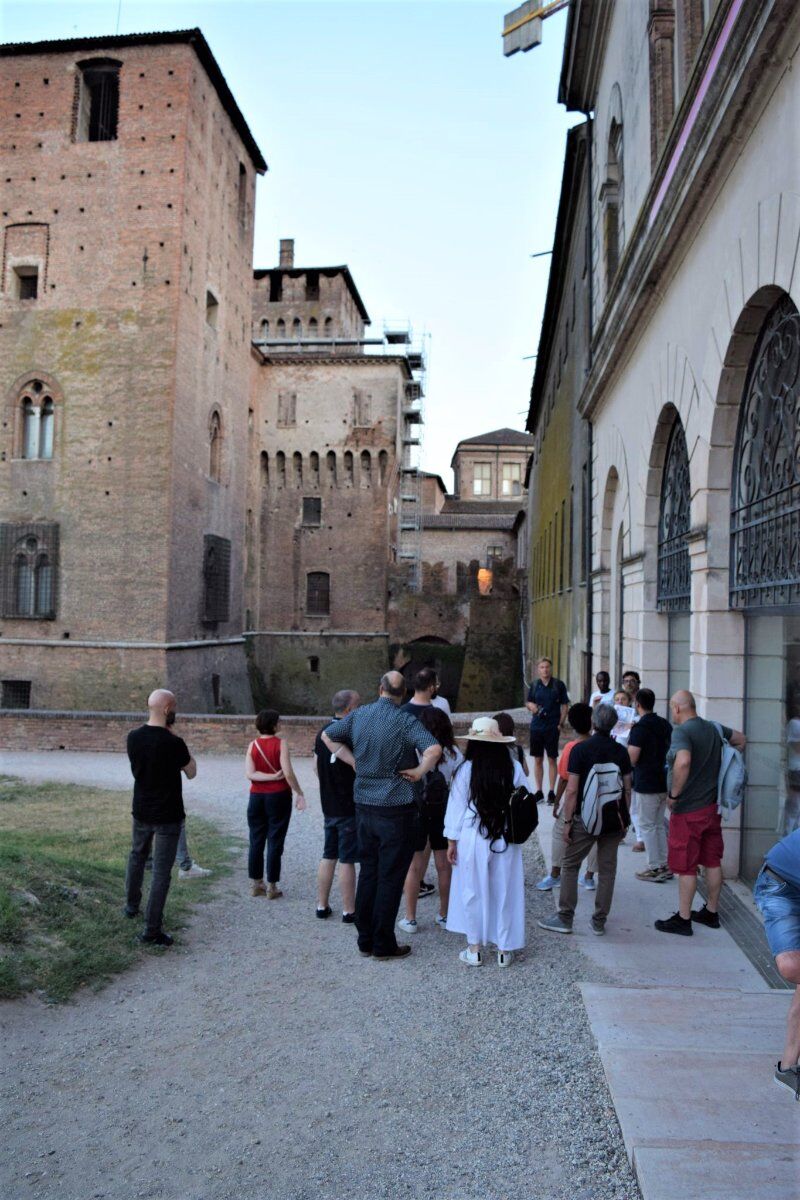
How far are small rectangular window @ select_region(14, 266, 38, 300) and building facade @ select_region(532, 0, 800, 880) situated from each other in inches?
758

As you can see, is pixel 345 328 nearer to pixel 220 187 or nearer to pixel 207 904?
pixel 220 187

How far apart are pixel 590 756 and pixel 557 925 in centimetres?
127

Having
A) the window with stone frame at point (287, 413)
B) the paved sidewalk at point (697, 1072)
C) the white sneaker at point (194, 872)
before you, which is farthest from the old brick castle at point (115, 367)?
the paved sidewalk at point (697, 1072)

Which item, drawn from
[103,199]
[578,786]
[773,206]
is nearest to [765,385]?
[773,206]

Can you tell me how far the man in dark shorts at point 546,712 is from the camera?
10.1 m

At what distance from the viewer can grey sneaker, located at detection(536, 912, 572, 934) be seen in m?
6.23

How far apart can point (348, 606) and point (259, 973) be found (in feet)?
111

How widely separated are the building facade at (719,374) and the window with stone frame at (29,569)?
18.0 m

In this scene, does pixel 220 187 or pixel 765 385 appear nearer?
pixel 765 385

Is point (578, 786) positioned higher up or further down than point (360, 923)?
higher up

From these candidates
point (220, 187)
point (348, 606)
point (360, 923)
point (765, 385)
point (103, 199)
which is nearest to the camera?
point (360, 923)

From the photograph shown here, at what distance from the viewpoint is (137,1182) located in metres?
3.25

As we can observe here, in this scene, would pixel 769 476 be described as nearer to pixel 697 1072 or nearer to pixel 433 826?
pixel 433 826

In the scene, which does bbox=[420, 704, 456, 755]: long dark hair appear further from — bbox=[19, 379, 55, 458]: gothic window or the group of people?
bbox=[19, 379, 55, 458]: gothic window
